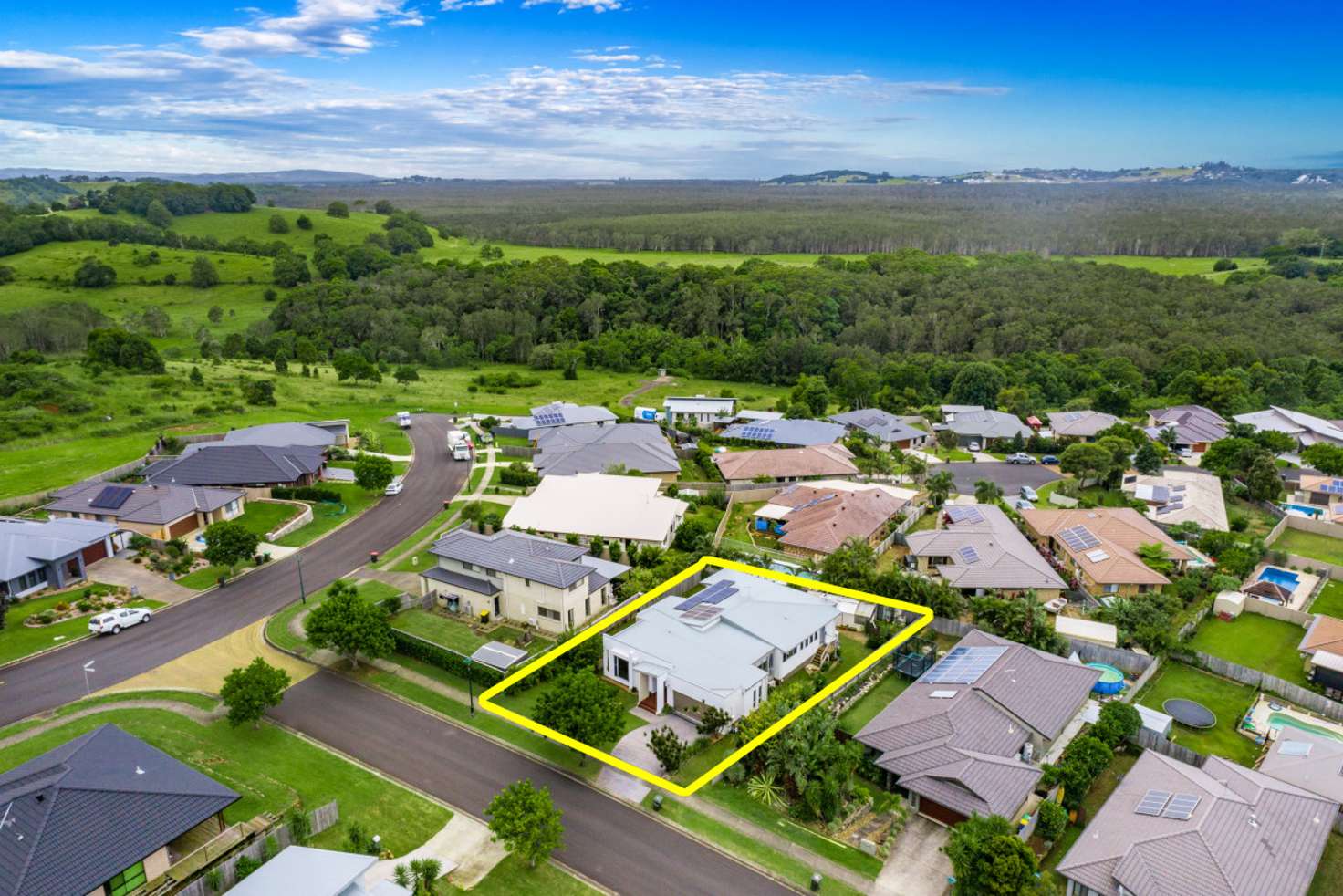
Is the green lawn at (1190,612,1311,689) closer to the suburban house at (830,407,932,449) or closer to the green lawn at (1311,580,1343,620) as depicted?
the green lawn at (1311,580,1343,620)

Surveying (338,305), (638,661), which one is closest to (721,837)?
(638,661)

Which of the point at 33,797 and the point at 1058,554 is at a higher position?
the point at 33,797

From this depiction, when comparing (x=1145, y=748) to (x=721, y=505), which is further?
(x=721, y=505)

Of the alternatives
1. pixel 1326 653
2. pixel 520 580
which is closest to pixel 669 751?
pixel 520 580

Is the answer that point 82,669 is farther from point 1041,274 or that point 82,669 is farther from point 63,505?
point 1041,274

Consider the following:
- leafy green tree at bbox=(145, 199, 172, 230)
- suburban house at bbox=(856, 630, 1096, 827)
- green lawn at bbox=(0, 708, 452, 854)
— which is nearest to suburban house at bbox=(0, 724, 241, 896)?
green lawn at bbox=(0, 708, 452, 854)

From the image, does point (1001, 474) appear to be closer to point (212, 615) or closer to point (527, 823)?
point (527, 823)
